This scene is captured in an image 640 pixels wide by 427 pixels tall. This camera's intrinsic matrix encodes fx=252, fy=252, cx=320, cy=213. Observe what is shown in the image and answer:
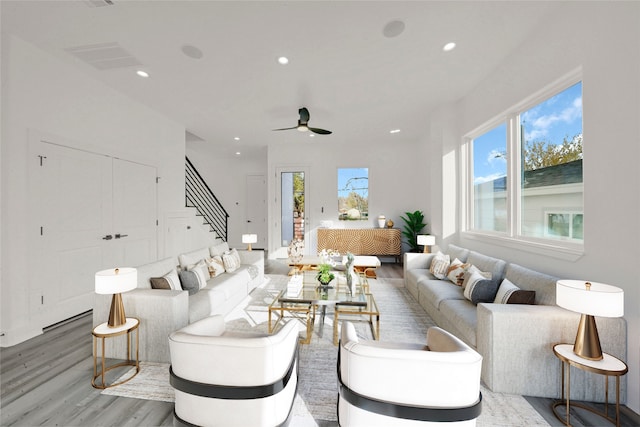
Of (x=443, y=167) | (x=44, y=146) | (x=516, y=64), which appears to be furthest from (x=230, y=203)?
(x=516, y=64)

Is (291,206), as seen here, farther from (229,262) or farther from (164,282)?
(164,282)

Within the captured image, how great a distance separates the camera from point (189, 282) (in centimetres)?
293

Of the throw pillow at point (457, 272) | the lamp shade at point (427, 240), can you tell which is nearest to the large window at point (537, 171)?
the throw pillow at point (457, 272)

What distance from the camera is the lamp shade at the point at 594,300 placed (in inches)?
59.2

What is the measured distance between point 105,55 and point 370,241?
578cm

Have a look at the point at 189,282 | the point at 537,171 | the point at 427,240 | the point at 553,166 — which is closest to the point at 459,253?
the point at 427,240

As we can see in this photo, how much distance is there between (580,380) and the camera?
1.81m

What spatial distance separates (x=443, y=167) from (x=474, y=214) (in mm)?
988

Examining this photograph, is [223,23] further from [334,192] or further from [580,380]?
[334,192]

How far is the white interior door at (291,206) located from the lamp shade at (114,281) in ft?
16.4

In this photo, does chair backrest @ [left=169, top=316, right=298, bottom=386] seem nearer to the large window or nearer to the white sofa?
the white sofa

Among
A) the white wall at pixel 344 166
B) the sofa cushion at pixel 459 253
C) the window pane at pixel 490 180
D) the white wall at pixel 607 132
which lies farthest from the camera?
the white wall at pixel 344 166

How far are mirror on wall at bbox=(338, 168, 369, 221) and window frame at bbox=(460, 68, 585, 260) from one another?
293 cm

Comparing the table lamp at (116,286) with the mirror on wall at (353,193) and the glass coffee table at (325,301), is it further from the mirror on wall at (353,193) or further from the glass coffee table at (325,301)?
the mirror on wall at (353,193)
